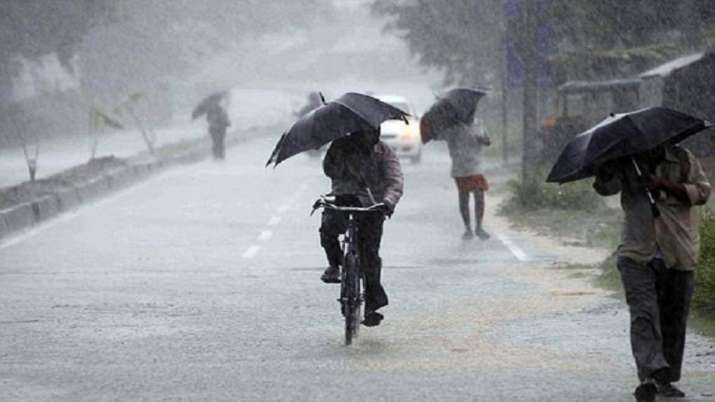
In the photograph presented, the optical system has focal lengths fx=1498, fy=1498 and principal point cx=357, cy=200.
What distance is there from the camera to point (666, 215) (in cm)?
778

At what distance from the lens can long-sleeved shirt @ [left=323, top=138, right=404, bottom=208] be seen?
10.3m

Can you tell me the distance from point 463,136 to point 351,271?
26.6 ft

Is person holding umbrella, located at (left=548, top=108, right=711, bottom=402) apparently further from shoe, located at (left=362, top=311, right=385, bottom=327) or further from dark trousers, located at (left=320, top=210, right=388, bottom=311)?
shoe, located at (left=362, top=311, right=385, bottom=327)

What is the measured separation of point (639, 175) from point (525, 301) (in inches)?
187

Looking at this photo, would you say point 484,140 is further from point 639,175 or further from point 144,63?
point 144,63

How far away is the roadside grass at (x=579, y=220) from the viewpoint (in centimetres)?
1197

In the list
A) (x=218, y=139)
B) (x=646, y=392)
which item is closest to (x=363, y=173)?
(x=646, y=392)

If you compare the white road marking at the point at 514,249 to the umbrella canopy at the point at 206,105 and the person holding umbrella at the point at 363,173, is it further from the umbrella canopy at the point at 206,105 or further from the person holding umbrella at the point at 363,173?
the umbrella canopy at the point at 206,105

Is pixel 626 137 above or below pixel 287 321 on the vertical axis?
above

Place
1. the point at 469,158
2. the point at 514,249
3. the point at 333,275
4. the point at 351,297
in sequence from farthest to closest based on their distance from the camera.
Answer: the point at 469,158 < the point at 514,249 < the point at 333,275 < the point at 351,297

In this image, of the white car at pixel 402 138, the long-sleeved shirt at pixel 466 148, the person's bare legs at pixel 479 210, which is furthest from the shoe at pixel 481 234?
the white car at pixel 402 138

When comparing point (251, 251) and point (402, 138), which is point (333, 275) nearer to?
point (251, 251)

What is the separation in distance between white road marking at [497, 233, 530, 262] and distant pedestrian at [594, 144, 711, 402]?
799cm

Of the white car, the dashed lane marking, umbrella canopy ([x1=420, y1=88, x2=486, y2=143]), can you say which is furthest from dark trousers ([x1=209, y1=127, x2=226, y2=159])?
umbrella canopy ([x1=420, y1=88, x2=486, y2=143])
